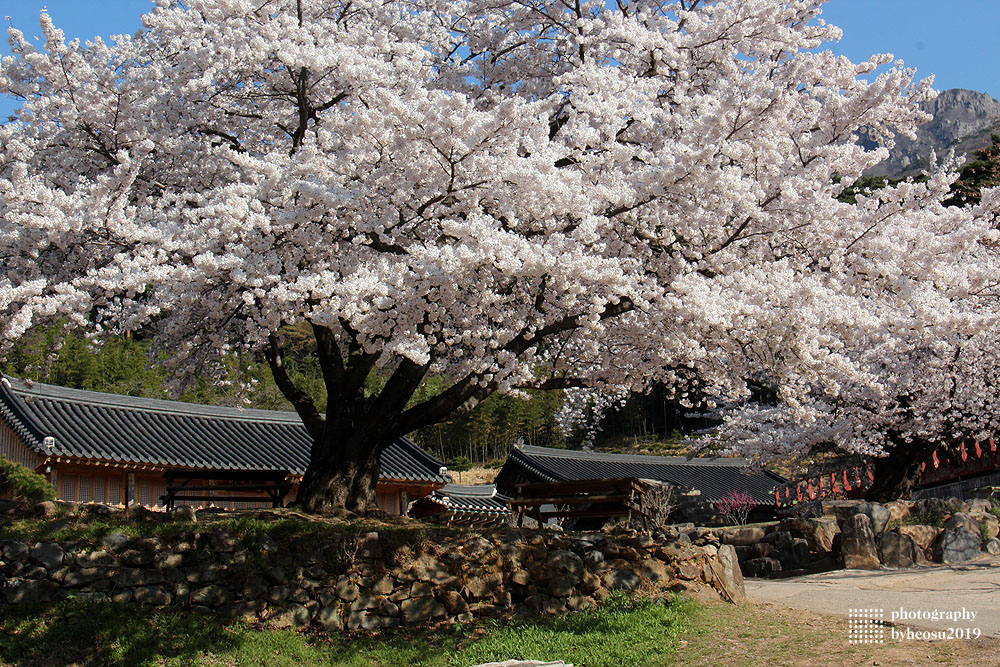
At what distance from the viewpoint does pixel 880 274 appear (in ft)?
31.6

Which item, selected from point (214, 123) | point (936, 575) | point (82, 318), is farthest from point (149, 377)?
point (936, 575)

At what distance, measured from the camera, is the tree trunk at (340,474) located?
10984mm

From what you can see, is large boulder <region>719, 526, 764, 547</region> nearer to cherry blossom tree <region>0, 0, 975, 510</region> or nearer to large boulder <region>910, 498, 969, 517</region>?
large boulder <region>910, 498, 969, 517</region>

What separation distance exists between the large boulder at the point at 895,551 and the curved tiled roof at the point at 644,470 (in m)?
11.0

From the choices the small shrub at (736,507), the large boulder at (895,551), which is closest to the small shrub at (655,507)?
the large boulder at (895,551)

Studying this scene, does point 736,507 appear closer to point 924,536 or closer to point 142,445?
A: point 924,536

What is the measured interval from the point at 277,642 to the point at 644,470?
24.8 m

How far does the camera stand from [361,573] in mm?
9789

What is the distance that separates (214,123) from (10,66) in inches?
94.1

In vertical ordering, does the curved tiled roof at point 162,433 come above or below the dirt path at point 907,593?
above

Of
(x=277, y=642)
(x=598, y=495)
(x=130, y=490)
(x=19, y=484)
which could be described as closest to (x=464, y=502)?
(x=130, y=490)

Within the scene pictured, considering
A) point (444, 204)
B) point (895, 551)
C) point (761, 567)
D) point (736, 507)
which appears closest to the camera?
point (444, 204)

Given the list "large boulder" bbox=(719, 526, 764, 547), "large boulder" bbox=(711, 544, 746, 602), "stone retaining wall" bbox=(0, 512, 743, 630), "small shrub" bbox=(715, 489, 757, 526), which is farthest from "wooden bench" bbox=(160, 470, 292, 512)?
"small shrub" bbox=(715, 489, 757, 526)

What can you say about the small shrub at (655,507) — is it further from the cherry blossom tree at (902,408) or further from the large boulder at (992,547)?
the large boulder at (992,547)
